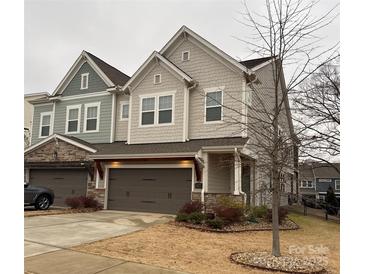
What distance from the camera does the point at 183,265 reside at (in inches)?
238

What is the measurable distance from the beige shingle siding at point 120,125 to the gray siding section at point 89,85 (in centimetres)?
129

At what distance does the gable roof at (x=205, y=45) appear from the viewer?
13969 millimetres

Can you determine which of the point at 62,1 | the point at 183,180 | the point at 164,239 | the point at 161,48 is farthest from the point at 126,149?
the point at 62,1

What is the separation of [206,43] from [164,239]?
31.9 feet

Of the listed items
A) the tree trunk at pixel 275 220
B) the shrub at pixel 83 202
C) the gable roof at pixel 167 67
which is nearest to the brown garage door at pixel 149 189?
the shrub at pixel 83 202

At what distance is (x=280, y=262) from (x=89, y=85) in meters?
15.7

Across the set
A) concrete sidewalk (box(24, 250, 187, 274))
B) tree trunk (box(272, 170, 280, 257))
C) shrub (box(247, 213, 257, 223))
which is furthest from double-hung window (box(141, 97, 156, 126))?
concrete sidewalk (box(24, 250, 187, 274))

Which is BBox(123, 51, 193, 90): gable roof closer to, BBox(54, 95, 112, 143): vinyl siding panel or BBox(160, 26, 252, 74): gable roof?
BBox(160, 26, 252, 74): gable roof

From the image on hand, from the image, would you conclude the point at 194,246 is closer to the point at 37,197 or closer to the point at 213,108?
the point at 213,108

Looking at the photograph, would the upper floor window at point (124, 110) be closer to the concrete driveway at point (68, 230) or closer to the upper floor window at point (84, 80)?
the upper floor window at point (84, 80)

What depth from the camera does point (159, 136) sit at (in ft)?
51.1

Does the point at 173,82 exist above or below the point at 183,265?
above

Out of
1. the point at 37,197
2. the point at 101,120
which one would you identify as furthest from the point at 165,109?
the point at 37,197

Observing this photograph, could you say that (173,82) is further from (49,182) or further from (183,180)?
(49,182)
